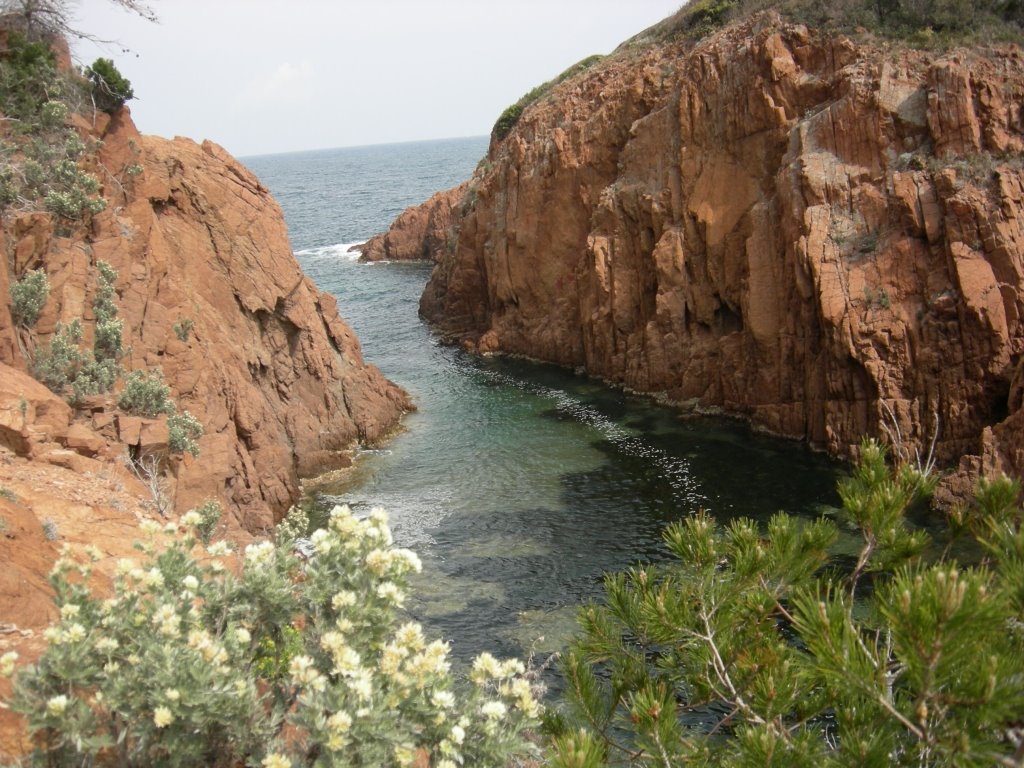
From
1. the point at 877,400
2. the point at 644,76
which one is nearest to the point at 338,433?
the point at 877,400

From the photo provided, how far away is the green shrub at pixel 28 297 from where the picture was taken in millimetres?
20750

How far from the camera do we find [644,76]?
43406 mm

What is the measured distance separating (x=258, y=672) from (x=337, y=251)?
9012cm

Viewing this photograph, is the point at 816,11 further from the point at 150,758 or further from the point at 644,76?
the point at 150,758

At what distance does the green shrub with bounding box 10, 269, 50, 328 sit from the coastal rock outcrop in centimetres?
6199

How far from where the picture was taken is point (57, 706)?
5.74m

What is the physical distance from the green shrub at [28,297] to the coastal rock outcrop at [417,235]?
2441 inches

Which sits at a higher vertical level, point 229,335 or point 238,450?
point 229,335

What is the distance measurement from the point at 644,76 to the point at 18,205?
101 ft

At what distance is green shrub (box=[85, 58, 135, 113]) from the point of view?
28.2 metres

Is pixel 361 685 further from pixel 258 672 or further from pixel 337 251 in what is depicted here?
pixel 337 251

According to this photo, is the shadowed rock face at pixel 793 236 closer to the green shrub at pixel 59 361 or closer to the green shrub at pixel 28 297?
the green shrub at pixel 59 361

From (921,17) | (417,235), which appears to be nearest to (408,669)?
(921,17)

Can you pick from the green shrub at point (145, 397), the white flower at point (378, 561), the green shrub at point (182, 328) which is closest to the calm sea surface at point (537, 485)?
the green shrub at point (182, 328)
